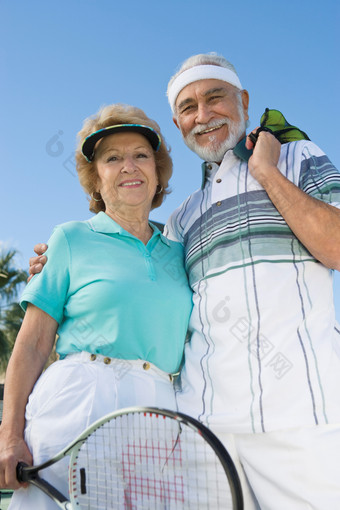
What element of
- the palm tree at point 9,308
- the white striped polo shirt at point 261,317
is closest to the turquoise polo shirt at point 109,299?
the white striped polo shirt at point 261,317

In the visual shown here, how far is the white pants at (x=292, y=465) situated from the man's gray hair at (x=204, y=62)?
6.50 ft

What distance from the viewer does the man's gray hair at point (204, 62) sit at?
298 cm

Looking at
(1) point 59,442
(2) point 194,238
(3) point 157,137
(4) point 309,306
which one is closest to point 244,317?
(4) point 309,306

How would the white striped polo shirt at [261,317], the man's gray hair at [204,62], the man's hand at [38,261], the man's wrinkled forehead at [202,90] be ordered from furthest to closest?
the man's gray hair at [204,62], the man's wrinkled forehead at [202,90], the man's hand at [38,261], the white striped polo shirt at [261,317]

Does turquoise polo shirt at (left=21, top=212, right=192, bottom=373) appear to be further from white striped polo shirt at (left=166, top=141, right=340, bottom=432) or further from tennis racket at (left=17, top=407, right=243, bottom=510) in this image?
tennis racket at (left=17, top=407, right=243, bottom=510)

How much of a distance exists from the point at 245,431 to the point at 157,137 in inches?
62.8

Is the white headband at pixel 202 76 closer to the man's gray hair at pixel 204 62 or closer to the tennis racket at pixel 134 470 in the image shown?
the man's gray hair at pixel 204 62

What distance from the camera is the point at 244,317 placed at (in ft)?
7.18

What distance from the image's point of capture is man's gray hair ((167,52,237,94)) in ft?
9.78

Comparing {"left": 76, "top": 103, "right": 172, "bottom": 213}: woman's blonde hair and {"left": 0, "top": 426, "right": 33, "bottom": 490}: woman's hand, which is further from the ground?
{"left": 76, "top": 103, "right": 172, "bottom": 213}: woman's blonde hair

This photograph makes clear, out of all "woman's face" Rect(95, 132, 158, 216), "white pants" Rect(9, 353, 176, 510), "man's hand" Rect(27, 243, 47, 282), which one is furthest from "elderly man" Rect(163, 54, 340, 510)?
"man's hand" Rect(27, 243, 47, 282)

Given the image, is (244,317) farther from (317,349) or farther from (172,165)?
(172,165)

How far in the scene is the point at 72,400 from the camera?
211 centimetres

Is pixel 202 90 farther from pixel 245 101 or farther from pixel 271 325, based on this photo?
pixel 271 325
